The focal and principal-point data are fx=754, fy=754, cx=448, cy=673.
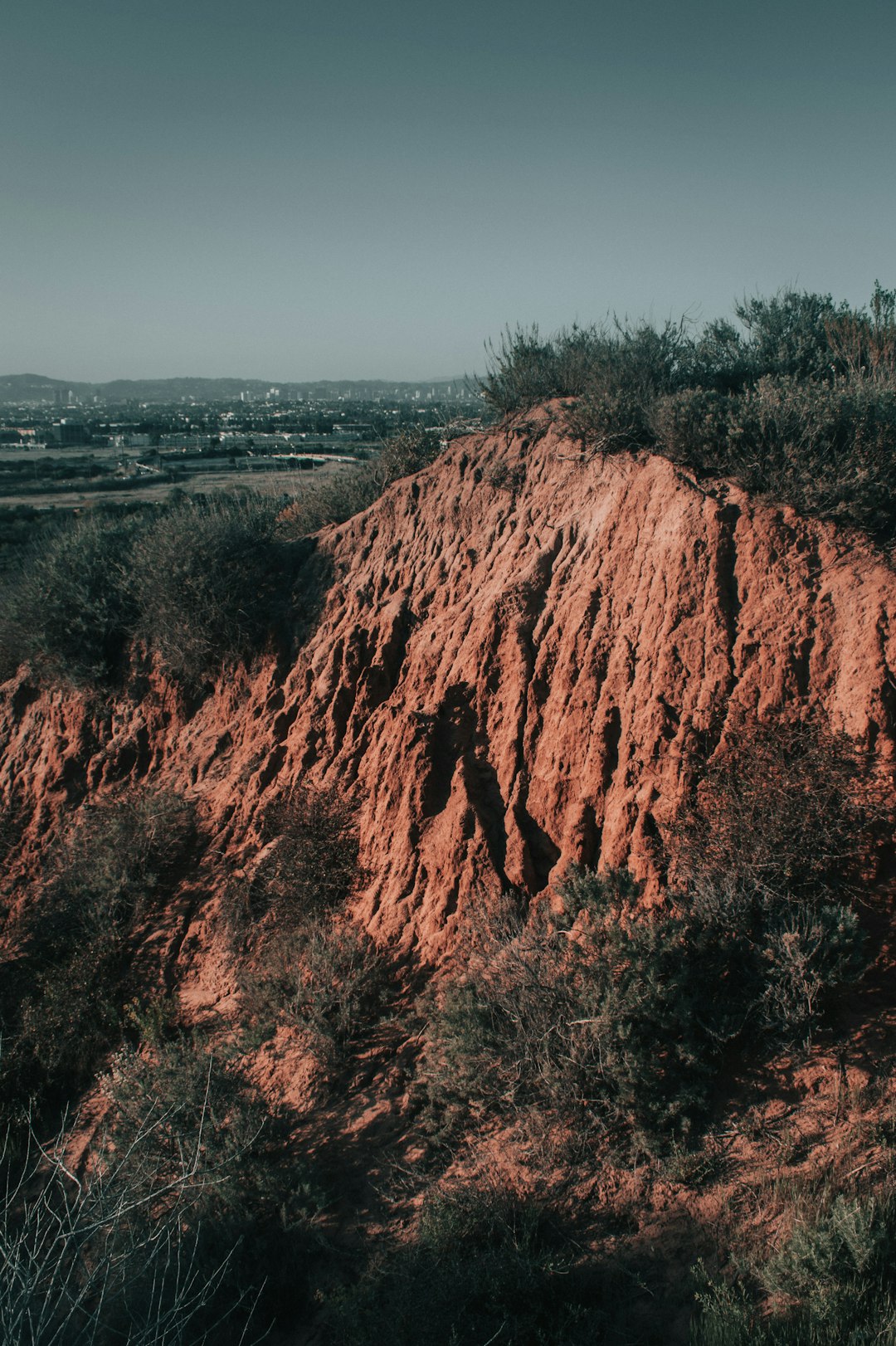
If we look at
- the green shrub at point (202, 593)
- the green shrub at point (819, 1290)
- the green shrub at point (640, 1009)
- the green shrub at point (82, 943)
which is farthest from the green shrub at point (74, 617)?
the green shrub at point (819, 1290)

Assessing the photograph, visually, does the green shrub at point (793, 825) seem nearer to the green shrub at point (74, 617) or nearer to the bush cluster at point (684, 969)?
the bush cluster at point (684, 969)

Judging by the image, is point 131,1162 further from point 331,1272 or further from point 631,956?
point 631,956

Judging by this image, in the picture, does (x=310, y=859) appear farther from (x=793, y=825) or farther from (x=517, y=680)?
(x=793, y=825)

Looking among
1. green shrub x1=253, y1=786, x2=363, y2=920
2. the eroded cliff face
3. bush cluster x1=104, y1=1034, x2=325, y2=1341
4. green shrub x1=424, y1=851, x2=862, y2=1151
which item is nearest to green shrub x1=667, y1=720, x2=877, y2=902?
green shrub x1=424, y1=851, x2=862, y2=1151

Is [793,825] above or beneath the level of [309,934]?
above

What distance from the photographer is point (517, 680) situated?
7609 millimetres

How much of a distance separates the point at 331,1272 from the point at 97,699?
7.94 metres

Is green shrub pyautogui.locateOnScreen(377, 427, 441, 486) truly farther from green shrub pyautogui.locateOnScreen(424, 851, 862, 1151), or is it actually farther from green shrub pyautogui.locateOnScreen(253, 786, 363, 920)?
green shrub pyautogui.locateOnScreen(424, 851, 862, 1151)

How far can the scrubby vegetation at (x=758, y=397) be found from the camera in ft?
22.1

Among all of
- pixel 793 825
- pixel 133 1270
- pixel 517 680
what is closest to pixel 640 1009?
pixel 793 825

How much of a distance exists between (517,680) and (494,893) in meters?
2.10

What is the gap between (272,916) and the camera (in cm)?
770

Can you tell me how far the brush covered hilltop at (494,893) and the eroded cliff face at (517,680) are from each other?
0.04 meters

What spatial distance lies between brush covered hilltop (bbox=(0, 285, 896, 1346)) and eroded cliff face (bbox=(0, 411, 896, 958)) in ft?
0.14
